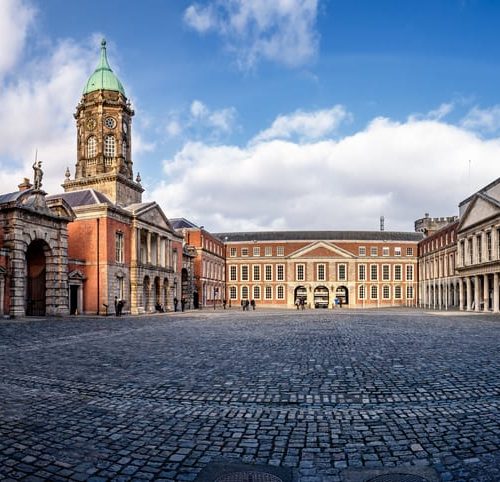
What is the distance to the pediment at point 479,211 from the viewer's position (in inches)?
Result: 1818

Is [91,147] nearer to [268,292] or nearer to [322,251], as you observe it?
[268,292]

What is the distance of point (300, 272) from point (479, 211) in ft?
126

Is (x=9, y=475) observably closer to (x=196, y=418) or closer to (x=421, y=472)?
(x=196, y=418)

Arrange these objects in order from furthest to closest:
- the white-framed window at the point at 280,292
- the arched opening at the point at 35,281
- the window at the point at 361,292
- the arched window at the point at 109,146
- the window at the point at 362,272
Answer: the white-framed window at the point at 280,292
the window at the point at 362,272
the window at the point at 361,292
the arched window at the point at 109,146
the arched opening at the point at 35,281

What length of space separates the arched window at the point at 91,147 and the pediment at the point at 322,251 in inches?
1694

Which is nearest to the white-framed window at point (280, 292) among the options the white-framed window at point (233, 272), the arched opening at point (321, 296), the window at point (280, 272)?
the window at point (280, 272)

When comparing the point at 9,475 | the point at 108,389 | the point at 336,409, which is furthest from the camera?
the point at 108,389

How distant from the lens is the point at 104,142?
50.2m

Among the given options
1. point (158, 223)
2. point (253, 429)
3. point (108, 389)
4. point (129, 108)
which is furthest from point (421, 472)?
point (129, 108)

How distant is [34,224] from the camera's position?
3231 cm

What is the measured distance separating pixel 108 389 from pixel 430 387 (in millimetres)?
5859

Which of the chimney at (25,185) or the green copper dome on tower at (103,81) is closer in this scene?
the chimney at (25,185)

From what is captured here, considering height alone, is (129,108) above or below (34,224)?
above

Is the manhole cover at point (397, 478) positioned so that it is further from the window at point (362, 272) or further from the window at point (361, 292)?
the window at point (362, 272)
